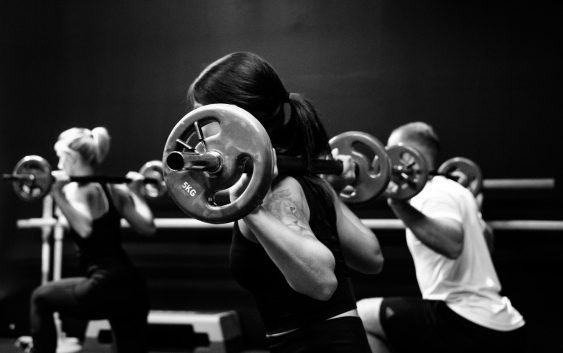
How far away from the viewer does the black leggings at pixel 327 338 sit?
4.94 ft

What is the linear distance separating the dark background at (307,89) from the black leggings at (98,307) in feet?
4.96

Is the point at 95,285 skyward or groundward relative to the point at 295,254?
groundward

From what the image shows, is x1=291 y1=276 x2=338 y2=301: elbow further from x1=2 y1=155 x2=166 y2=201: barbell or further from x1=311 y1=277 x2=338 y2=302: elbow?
x1=2 y1=155 x2=166 y2=201: barbell

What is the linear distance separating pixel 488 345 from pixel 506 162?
202 cm

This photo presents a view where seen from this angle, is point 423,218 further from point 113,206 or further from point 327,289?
point 113,206

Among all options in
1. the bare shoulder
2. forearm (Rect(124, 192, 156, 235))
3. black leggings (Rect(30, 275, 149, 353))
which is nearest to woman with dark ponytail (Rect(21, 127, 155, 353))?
black leggings (Rect(30, 275, 149, 353))

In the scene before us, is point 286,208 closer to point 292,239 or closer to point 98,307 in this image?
point 292,239

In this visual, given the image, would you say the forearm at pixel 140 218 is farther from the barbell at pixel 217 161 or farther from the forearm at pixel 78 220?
the barbell at pixel 217 161

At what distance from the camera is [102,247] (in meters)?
3.42

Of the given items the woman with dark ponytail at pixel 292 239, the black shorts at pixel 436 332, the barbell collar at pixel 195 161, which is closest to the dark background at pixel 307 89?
the black shorts at pixel 436 332

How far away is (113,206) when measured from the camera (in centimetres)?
354

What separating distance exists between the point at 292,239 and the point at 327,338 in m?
0.27

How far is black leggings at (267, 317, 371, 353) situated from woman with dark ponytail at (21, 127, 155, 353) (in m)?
1.97

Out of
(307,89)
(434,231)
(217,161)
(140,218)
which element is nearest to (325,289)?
(217,161)
